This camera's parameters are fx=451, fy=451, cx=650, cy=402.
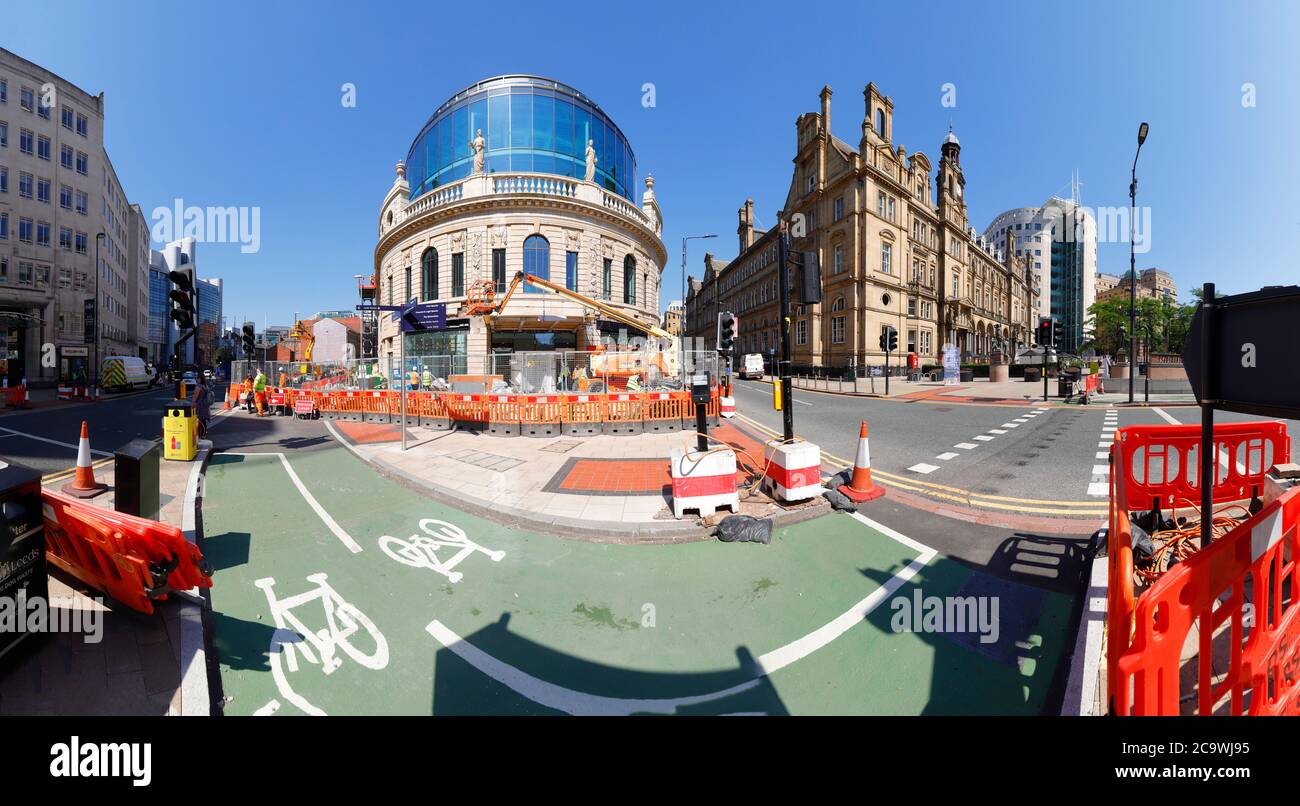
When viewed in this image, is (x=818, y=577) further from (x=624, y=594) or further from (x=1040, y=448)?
(x=1040, y=448)

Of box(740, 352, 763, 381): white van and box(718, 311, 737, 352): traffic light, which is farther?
box(740, 352, 763, 381): white van

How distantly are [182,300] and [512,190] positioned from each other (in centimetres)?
1838

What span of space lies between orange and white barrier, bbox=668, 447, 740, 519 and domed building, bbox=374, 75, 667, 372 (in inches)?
743

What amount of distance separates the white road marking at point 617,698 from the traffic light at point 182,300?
1036 centimetres

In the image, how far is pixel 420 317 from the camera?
12039 mm

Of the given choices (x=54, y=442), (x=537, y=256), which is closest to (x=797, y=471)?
(x=54, y=442)

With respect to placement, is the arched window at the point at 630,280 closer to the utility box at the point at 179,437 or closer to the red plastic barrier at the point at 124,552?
the utility box at the point at 179,437

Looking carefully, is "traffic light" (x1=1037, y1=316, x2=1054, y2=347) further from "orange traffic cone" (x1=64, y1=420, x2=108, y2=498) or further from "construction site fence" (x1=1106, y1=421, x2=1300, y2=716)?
"orange traffic cone" (x1=64, y1=420, x2=108, y2=498)

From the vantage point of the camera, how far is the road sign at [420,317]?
11148 millimetres

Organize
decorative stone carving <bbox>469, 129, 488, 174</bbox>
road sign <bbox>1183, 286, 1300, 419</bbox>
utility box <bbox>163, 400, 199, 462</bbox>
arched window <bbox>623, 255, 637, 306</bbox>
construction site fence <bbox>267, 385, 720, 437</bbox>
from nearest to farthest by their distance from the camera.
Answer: road sign <bbox>1183, 286, 1300, 419</bbox> → utility box <bbox>163, 400, 199, 462</bbox> → construction site fence <bbox>267, 385, 720, 437</bbox> → decorative stone carving <bbox>469, 129, 488, 174</bbox> → arched window <bbox>623, 255, 637, 306</bbox>

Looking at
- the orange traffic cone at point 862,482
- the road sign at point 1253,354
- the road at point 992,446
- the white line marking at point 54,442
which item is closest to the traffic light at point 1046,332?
the road at point 992,446

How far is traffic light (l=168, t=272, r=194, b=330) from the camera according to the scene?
899cm

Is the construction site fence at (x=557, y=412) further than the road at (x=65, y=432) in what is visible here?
Yes

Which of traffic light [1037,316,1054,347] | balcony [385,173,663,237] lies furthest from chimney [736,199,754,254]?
traffic light [1037,316,1054,347]
